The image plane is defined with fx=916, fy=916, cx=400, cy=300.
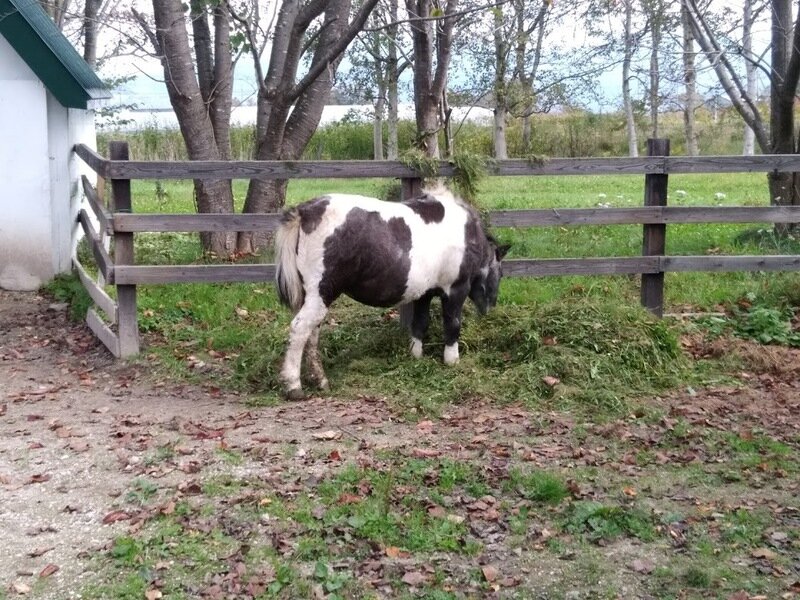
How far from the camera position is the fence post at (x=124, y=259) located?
762 cm

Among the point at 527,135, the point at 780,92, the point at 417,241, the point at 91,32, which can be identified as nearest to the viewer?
the point at 417,241

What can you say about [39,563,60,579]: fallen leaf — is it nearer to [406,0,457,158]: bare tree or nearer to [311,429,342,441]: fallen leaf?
[311,429,342,441]: fallen leaf

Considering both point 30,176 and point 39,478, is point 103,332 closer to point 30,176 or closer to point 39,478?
point 30,176

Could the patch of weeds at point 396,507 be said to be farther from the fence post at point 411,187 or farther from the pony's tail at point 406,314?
the fence post at point 411,187

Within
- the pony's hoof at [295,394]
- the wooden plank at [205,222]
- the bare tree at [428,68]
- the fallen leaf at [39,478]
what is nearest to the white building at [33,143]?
the wooden plank at [205,222]

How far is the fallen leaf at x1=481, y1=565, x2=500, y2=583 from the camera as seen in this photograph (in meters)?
4.13

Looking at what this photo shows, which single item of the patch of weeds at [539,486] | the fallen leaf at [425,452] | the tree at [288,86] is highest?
the tree at [288,86]

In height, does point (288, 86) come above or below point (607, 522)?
above

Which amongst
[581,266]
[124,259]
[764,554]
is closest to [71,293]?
[124,259]

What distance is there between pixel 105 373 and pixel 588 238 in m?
6.48

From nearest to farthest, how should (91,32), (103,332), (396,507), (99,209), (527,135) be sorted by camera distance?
(396,507), (103,332), (99,209), (91,32), (527,135)

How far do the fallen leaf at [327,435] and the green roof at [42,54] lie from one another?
18.7 ft

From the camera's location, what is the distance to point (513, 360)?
723cm

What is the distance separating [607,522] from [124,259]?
15.6ft
